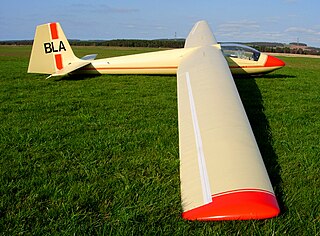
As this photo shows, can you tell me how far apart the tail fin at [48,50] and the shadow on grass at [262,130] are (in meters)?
6.23

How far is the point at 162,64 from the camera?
412 inches

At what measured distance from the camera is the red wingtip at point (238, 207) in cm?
194

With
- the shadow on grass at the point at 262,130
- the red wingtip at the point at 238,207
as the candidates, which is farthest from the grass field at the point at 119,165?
the red wingtip at the point at 238,207

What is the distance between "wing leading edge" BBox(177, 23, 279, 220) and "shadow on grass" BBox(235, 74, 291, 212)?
63 centimetres

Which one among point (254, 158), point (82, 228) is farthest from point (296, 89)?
point (82, 228)

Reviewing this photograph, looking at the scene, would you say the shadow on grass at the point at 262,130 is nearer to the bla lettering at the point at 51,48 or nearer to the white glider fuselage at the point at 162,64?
the white glider fuselage at the point at 162,64

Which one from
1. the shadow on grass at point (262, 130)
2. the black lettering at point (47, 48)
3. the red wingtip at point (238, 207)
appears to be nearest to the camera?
the red wingtip at point (238, 207)

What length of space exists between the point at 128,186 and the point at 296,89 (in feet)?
25.1

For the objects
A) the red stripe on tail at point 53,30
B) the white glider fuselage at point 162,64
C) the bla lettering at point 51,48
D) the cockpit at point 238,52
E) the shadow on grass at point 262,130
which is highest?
the red stripe on tail at point 53,30

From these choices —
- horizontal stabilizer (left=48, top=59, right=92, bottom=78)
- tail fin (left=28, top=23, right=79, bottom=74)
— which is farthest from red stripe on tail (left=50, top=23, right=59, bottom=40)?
horizontal stabilizer (left=48, top=59, right=92, bottom=78)

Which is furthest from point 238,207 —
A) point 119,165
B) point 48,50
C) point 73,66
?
point 48,50

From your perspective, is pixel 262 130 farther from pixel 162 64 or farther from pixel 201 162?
pixel 162 64

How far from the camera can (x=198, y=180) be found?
230cm

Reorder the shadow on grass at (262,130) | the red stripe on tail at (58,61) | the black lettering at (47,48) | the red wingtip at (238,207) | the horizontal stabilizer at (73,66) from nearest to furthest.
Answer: the red wingtip at (238,207), the shadow on grass at (262,130), the horizontal stabilizer at (73,66), the black lettering at (47,48), the red stripe on tail at (58,61)
